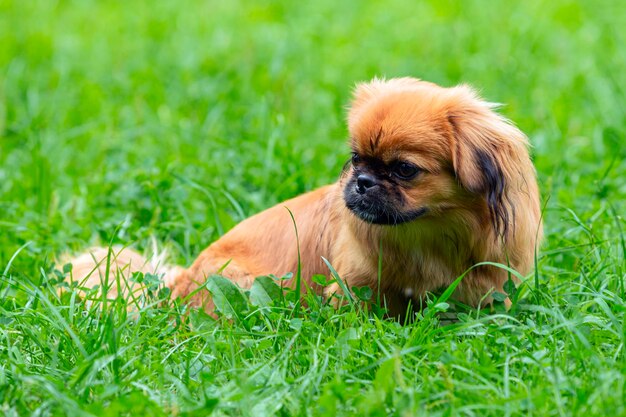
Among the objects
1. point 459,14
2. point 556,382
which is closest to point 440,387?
point 556,382

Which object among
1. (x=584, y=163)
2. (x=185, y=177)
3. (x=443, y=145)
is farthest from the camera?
(x=584, y=163)

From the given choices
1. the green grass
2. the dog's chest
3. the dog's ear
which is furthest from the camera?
the dog's chest

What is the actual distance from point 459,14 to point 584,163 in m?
2.91

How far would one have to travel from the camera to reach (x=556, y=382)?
2908 millimetres

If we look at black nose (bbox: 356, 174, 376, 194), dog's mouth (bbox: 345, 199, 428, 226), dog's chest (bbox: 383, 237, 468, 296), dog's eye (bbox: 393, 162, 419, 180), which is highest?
dog's eye (bbox: 393, 162, 419, 180)

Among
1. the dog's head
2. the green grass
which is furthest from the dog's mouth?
the green grass

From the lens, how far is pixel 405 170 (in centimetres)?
353

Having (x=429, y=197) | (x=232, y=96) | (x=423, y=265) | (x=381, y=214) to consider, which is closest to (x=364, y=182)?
(x=381, y=214)

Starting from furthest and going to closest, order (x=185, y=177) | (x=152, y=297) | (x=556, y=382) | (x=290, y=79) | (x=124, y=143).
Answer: (x=290, y=79), (x=124, y=143), (x=185, y=177), (x=152, y=297), (x=556, y=382)

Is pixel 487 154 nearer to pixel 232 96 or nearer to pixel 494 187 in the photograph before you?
pixel 494 187

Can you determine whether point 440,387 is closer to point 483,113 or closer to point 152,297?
point 483,113

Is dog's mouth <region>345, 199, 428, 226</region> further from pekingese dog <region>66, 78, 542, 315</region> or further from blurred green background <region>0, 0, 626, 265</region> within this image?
blurred green background <region>0, 0, 626, 265</region>

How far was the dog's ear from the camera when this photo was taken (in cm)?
Answer: 350

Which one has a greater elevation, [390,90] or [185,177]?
[390,90]
